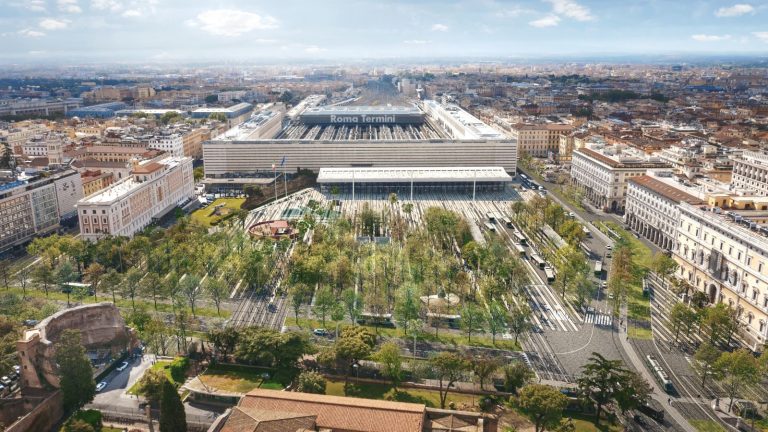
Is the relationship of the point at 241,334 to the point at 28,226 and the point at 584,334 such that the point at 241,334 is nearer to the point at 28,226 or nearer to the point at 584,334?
the point at 584,334

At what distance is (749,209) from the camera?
2114 inches

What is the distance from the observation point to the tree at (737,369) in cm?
3466

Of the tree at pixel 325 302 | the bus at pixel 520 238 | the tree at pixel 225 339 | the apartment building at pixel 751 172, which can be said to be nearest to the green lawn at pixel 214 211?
the tree at pixel 325 302

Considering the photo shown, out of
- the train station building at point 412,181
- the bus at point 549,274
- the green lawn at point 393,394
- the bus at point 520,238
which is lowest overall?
the green lawn at point 393,394

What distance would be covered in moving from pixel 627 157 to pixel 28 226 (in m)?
79.3

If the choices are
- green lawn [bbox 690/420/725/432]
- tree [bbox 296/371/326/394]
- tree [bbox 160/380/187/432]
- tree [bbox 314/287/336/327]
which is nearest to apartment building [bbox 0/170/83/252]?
tree [bbox 314/287/336/327]

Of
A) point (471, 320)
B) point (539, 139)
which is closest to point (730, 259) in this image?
point (471, 320)

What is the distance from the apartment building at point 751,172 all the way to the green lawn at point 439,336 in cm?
4571

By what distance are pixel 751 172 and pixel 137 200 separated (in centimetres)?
7909

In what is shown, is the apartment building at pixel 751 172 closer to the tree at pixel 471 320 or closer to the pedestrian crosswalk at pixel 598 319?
the pedestrian crosswalk at pixel 598 319

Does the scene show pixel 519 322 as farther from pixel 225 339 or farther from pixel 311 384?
pixel 225 339

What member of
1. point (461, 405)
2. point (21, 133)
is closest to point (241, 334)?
point (461, 405)

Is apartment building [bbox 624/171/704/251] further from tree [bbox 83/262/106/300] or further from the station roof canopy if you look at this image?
tree [bbox 83/262/106/300]

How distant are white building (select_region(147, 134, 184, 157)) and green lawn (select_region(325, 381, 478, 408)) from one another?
75756 mm
